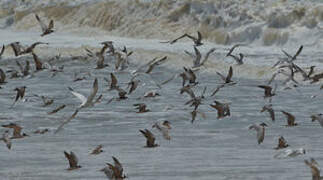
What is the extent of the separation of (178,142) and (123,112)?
2014 millimetres

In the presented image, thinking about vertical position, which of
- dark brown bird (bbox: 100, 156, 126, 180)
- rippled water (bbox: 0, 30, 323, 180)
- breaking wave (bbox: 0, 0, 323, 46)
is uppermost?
breaking wave (bbox: 0, 0, 323, 46)

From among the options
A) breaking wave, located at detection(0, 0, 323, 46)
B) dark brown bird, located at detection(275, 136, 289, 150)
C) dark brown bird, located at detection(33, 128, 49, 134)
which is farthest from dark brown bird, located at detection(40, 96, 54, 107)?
breaking wave, located at detection(0, 0, 323, 46)

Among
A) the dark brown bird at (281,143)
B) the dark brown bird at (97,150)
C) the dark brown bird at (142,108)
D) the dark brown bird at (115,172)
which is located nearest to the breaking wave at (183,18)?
the dark brown bird at (142,108)

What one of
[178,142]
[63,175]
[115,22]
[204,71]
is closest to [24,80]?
[204,71]

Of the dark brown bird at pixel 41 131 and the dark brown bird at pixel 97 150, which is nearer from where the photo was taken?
the dark brown bird at pixel 97 150

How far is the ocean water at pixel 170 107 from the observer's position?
18.1ft

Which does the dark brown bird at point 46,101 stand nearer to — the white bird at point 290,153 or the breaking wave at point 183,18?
the white bird at point 290,153

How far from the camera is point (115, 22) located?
769 inches

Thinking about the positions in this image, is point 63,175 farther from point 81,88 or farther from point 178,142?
point 81,88

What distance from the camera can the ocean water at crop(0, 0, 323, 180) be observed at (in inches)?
218

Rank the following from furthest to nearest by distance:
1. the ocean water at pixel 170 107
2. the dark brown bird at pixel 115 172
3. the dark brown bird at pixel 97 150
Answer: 1. the dark brown bird at pixel 97 150
2. the ocean water at pixel 170 107
3. the dark brown bird at pixel 115 172

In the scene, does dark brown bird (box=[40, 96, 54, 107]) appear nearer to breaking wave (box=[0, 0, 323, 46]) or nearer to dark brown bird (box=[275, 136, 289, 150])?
dark brown bird (box=[275, 136, 289, 150])

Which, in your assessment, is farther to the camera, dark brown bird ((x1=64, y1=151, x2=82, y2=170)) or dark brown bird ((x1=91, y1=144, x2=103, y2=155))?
dark brown bird ((x1=91, y1=144, x2=103, y2=155))

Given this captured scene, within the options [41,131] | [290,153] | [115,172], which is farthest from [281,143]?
[41,131]
